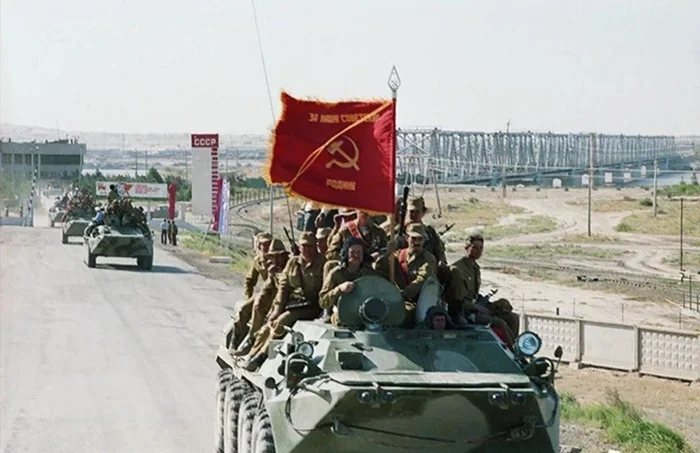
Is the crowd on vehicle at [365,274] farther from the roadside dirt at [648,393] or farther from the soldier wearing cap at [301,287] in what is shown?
the roadside dirt at [648,393]

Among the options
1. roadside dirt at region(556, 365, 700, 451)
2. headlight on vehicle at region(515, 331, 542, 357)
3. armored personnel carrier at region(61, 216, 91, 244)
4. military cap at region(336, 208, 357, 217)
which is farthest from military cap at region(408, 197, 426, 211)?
armored personnel carrier at region(61, 216, 91, 244)

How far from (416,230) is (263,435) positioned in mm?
2580

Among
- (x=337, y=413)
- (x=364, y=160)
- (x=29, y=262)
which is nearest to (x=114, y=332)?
(x=364, y=160)

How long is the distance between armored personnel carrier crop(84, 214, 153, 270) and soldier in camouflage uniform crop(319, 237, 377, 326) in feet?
Answer: 89.0

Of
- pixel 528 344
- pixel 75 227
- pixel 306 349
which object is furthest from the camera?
pixel 75 227

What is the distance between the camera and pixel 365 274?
41.9 ft

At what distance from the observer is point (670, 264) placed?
5809cm

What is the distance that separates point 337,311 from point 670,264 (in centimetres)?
4751

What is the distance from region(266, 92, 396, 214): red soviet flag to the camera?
1301cm

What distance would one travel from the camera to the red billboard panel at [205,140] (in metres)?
58.5

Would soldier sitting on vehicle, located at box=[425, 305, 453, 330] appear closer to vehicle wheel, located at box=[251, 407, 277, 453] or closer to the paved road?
vehicle wheel, located at box=[251, 407, 277, 453]

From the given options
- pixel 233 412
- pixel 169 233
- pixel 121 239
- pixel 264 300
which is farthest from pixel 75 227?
pixel 233 412

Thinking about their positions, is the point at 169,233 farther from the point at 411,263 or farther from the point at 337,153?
the point at 411,263

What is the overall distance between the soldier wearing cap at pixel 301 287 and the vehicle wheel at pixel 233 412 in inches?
17.0
